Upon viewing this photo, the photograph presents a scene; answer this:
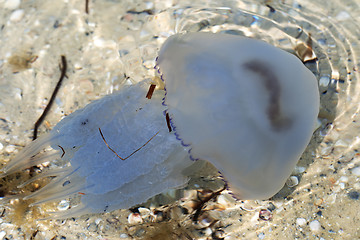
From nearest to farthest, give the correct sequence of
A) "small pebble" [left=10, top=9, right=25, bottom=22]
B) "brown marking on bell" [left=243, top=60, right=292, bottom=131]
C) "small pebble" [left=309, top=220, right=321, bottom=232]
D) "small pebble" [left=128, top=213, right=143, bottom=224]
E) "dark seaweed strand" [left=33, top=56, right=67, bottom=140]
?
"brown marking on bell" [left=243, top=60, right=292, bottom=131], "small pebble" [left=309, top=220, right=321, bottom=232], "small pebble" [left=128, top=213, right=143, bottom=224], "dark seaweed strand" [left=33, top=56, right=67, bottom=140], "small pebble" [left=10, top=9, right=25, bottom=22]

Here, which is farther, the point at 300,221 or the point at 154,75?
the point at 154,75

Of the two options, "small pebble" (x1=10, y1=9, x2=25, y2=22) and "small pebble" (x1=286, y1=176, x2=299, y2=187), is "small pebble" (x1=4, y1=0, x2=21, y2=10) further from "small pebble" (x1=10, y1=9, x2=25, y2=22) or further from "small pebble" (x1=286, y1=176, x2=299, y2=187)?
"small pebble" (x1=286, y1=176, x2=299, y2=187)

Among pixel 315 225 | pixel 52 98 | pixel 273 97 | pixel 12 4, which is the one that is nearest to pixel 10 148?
pixel 52 98

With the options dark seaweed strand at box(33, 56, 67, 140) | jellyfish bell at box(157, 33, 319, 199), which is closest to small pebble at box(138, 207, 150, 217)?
jellyfish bell at box(157, 33, 319, 199)

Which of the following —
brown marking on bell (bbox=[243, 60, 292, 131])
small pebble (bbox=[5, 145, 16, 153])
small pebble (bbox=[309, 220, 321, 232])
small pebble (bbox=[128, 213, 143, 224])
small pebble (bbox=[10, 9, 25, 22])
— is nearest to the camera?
brown marking on bell (bbox=[243, 60, 292, 131])

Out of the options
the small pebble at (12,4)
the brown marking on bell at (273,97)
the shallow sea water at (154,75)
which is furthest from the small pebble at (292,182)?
the small pebble at (12,4)

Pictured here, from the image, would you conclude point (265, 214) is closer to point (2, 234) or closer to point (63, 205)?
point (63, 205)

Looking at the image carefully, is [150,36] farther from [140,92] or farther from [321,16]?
[321,16]
